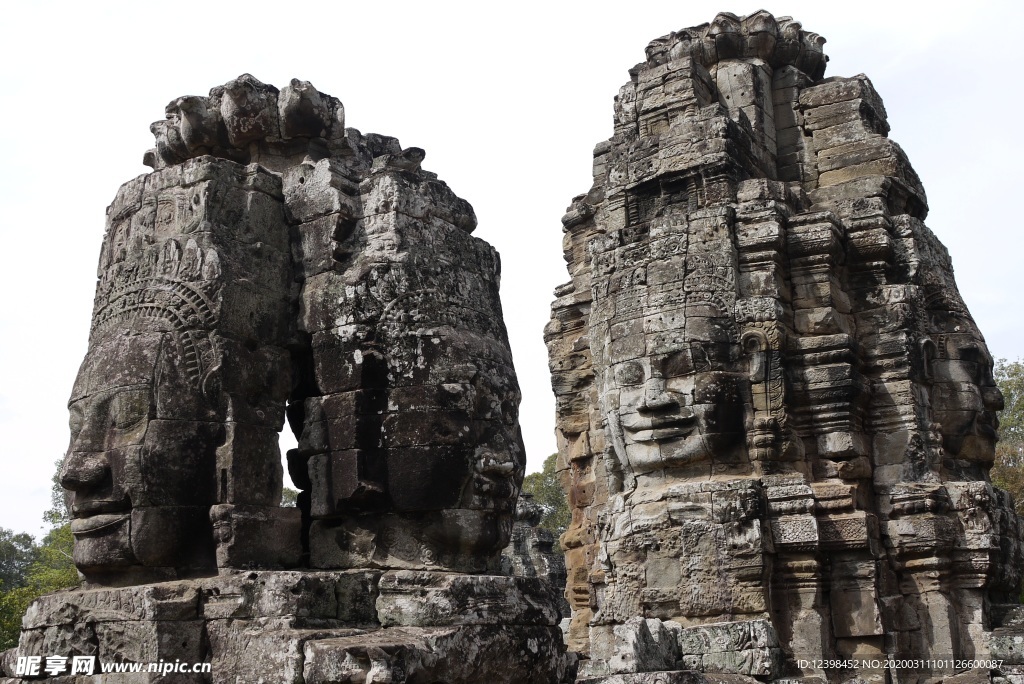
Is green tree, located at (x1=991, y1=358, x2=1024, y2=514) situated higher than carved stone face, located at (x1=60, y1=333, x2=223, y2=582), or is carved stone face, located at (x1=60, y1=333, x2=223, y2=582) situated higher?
green tree, located at (x1=991, y1=358, x2=1024, y2=514)

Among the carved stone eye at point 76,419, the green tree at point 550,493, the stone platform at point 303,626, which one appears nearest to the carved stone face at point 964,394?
the stone platform at point 303,626

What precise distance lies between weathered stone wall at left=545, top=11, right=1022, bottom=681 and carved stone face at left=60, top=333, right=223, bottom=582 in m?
6.26

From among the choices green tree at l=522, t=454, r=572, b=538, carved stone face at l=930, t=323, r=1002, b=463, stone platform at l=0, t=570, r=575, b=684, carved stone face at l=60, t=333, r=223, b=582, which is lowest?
stone platform at l=0, t=570, r=575, b=684

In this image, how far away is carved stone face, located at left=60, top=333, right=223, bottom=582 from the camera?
4.70 meters

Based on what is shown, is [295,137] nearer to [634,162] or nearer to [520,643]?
[520,643]

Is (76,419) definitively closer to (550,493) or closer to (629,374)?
(629,374)

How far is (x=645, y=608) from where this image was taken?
38.2 ft

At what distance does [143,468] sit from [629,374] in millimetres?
8019

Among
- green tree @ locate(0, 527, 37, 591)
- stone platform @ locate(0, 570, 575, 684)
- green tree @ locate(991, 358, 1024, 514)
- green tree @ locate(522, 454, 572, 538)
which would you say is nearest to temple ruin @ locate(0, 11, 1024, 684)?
stone platform @ locate(0, 570, 575, 684)

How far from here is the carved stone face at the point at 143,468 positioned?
4699 millimetres

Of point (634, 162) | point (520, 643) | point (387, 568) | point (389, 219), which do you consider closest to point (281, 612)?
point (387, 568)

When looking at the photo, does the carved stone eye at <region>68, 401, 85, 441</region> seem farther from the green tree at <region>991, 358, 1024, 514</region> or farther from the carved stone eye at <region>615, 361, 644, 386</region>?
the green tree at <region>991, 358, 1024, 514</region>

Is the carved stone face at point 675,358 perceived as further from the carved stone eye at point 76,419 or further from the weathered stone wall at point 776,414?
the carved stone eye at point 76,419

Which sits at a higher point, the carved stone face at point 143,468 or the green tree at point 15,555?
the green tree at point 15,555
